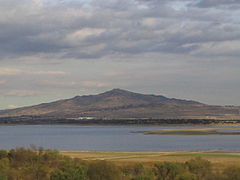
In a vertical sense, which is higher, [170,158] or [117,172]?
[117,172]

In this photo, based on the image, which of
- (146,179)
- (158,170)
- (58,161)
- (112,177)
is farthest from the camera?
(58,161)

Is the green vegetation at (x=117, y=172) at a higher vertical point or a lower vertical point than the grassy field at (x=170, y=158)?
higher

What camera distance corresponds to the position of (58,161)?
53562 mm

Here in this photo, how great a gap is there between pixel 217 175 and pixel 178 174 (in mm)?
3081

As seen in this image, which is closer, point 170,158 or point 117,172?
point 117,172

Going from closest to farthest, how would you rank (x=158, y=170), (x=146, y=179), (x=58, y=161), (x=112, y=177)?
(x=146, y=179)
(x=112, y=177)
(x=158, y=170)
(x=58, y=161)

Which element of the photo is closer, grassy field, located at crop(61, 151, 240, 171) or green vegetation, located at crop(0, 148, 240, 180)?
green vegetation, located at crop(0, 148, 240, 180)

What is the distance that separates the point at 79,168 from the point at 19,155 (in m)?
16.0

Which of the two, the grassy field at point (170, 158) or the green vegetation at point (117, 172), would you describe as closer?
the green vegetation at point (117, 172)

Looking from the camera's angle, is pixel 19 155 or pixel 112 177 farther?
pixel 19 155

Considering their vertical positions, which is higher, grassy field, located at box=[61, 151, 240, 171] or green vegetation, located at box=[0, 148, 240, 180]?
green vegetation, located at box=[0, 148, 240, 180]

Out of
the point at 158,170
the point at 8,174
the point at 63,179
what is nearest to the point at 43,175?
the point at 8,174

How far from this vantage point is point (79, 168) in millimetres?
40375

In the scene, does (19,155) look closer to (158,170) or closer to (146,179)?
(158,170)
